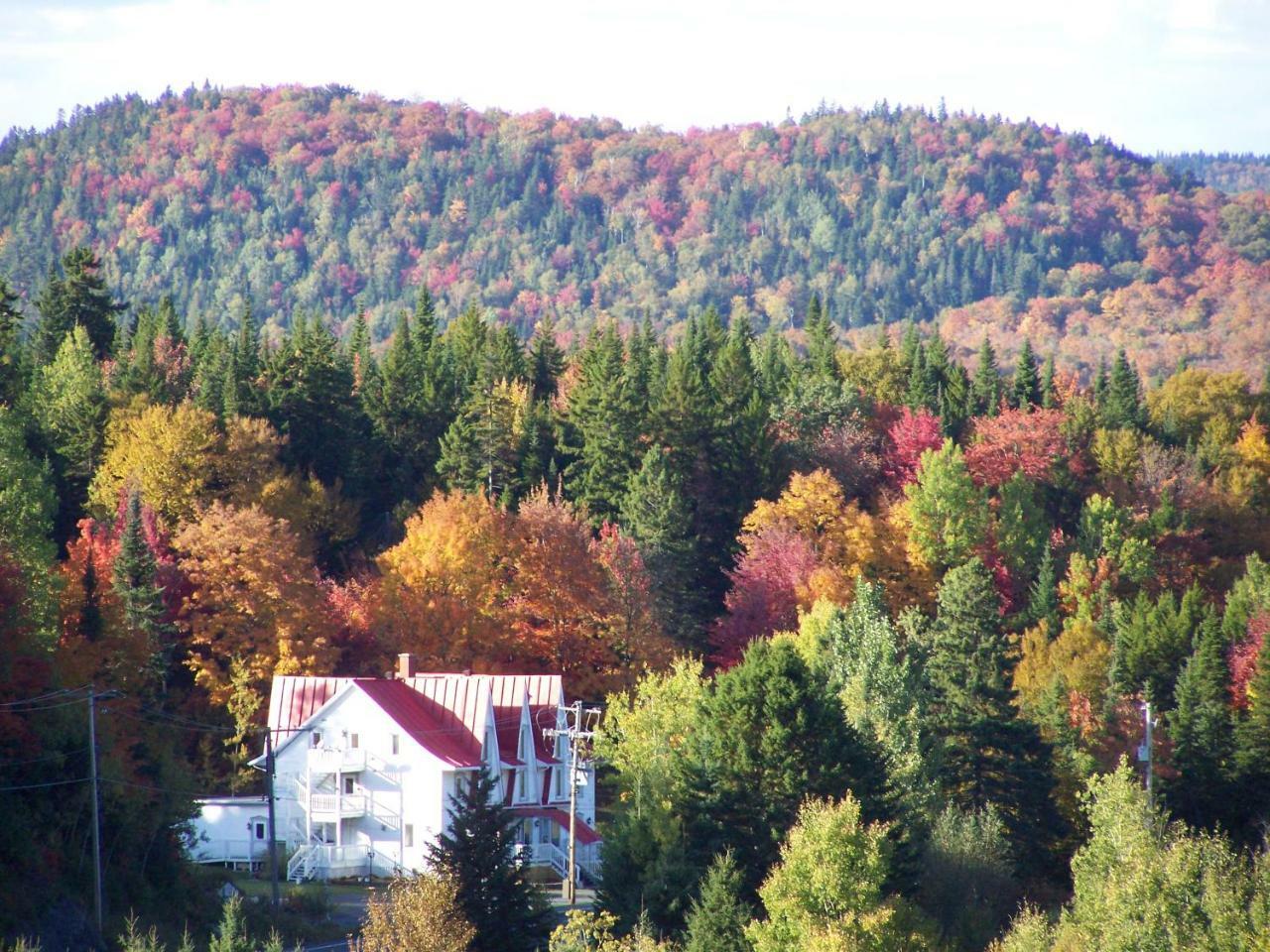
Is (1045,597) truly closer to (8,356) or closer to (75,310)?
(8,356)

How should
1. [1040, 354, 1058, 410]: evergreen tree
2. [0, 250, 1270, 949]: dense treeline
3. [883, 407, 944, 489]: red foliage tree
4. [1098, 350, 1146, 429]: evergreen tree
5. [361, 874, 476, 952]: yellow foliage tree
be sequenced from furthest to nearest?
1. [1040, 354, 1058, 410]: evergreen tree
2. [1098, 350, 1146, 429]: evergreen tree
3. [883, 407, 944, 489]: red foliage tree
4. [0, 250, 1270, 949]: dense treeline
5. [361, 874, 476, 952]: yellow foliage tree

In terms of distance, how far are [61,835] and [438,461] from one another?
43331 millimetres

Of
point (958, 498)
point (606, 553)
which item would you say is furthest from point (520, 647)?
point (958, 498)

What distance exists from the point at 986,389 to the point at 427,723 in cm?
5684

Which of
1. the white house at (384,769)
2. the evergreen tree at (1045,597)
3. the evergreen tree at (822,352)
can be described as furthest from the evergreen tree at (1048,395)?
the white house at (384,769)

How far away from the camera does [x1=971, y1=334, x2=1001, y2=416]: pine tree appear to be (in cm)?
11231

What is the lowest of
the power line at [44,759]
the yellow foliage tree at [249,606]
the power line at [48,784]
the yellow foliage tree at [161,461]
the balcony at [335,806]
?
the balcony at [335,806]

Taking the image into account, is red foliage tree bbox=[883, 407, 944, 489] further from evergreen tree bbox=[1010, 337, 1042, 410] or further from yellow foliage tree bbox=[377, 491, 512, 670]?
yellow foliage tree bbox=[377, 491, 512, 670]

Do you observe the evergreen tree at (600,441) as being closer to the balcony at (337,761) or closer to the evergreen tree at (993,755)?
the evergreen tree at (993,755)

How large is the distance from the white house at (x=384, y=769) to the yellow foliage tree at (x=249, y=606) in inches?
176

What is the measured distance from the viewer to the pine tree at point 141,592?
7138 cm

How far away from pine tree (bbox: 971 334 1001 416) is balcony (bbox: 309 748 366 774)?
54292mm

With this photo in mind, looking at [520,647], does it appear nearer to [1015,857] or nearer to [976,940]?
[1015,857]

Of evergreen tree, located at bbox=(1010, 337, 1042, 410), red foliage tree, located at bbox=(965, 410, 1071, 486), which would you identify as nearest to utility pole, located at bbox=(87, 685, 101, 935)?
red foliage tree, located at bbox=(965, 410, 1071, 486)
